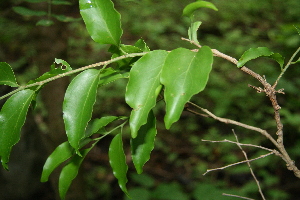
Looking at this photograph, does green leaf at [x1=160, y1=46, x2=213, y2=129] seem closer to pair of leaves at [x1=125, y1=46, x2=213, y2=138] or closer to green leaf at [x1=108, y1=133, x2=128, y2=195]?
pair of leaves at [x1=125, y1=46, x2=213, y2=138]

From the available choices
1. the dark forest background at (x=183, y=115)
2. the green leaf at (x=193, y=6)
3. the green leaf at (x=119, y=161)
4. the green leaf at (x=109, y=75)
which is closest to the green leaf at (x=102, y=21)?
the green leaf at (x=109, y=75)

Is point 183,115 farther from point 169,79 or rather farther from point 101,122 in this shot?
point 169,79

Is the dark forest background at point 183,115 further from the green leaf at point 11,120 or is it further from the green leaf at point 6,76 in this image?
the green leaf at point 11,120

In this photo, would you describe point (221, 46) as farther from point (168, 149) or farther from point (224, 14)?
point (168, 149)

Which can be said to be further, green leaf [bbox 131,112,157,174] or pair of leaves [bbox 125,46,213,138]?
green leaf [bbox 131,112,157,174]

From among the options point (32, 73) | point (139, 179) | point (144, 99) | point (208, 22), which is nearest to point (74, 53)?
point (32, 73)

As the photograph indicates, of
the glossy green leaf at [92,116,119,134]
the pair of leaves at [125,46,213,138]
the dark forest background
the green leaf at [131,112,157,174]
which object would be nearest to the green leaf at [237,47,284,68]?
the pair of leaves at [125,46,213,138]
